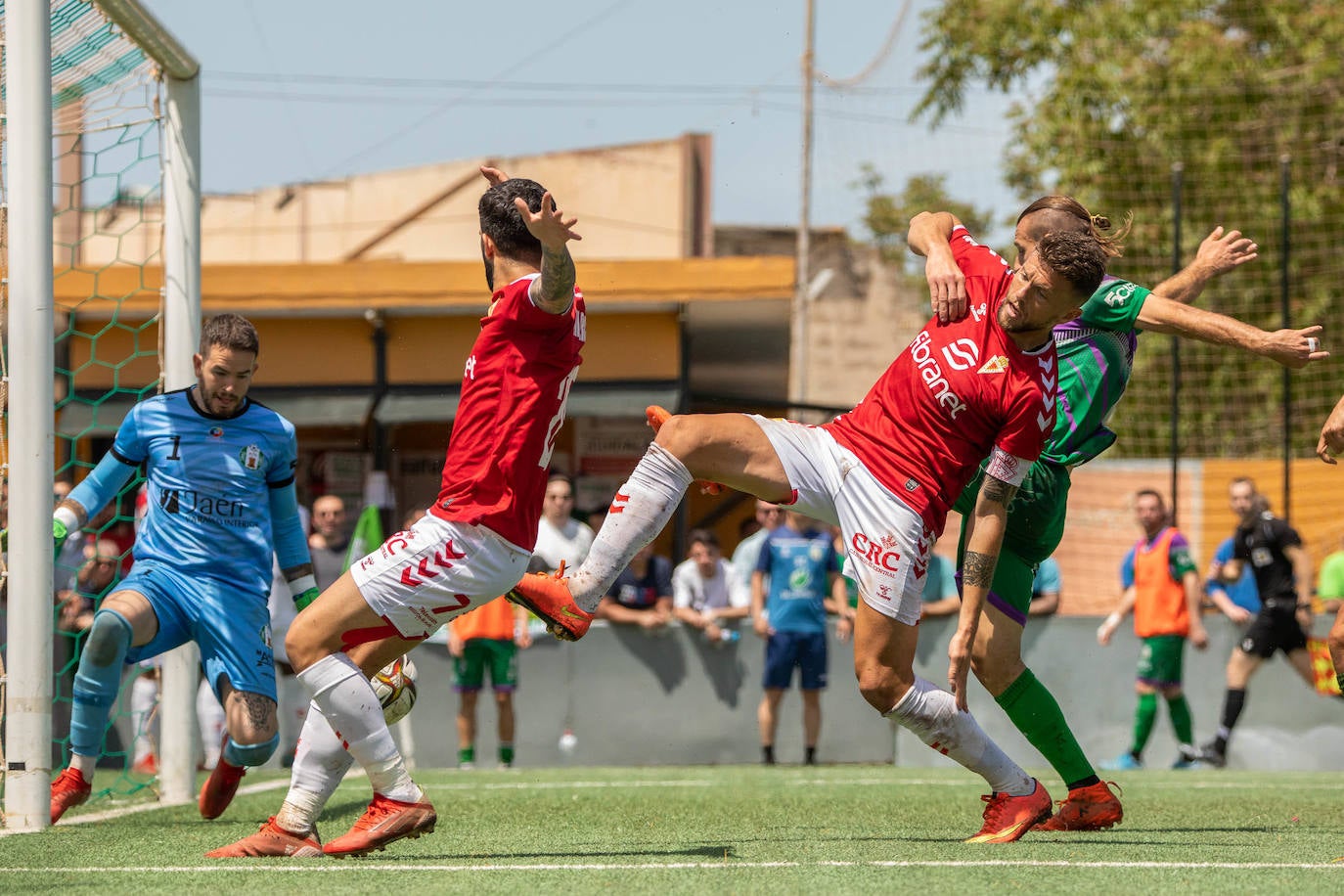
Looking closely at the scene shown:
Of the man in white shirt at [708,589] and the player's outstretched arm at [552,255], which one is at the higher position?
the player's outstretched arm at [552,255]

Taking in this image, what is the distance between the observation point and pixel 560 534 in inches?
488

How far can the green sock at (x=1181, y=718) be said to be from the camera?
40.8ft

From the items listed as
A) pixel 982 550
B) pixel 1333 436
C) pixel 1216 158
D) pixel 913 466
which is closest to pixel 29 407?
pixel 913 466

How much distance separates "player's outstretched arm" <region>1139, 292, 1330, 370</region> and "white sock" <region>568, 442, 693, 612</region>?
1.75 m

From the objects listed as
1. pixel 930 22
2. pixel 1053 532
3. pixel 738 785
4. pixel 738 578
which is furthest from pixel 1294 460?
pixel 1053 532

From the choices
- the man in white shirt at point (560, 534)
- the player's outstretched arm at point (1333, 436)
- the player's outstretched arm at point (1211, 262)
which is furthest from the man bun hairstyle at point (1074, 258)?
the man in white shirt at point (560, 534)

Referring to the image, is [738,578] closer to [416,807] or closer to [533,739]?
[533,739]

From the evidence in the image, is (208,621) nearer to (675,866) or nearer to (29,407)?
(29,407)

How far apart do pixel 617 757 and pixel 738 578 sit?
1.79m

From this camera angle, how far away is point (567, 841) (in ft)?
18.5

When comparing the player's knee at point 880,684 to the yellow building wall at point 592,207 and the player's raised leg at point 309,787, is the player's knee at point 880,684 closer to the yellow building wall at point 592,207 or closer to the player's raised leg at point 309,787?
the player's raised leg at point 309,787

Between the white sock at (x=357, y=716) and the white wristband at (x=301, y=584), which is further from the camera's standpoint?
the white wristband at (x=301, y=584)

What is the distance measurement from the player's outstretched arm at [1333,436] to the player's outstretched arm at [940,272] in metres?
1.41

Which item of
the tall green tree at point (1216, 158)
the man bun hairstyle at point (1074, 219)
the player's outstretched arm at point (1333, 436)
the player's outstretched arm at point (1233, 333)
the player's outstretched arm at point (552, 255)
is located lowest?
the player's outstretched arm at point (1333, 436)
